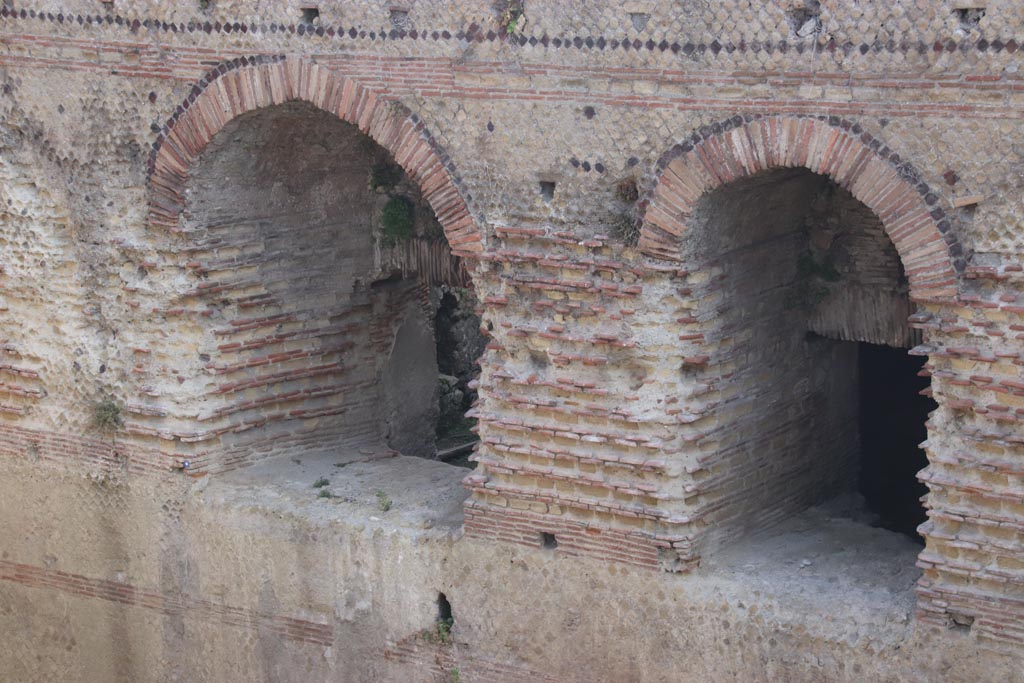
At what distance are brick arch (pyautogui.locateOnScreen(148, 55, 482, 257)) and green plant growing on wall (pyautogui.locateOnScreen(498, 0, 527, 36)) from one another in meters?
0.72

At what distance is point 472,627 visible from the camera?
1012 cm

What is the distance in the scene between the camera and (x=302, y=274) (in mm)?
11203

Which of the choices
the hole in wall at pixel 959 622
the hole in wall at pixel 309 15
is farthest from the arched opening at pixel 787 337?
the hole in wall at pixel 309 15

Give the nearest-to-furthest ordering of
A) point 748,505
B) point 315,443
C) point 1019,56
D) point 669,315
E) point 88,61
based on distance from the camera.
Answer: point 1019,56, point 669,315, point 748,505, point 88,61, point 315,443

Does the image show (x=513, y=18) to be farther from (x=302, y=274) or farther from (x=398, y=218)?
(x=302, y=274)

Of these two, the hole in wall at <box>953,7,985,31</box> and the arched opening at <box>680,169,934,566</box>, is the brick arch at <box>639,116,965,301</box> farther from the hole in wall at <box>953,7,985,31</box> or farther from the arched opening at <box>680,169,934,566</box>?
the hole in wall at <box>953,7,985,31</box>

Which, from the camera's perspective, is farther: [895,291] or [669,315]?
[895,291]

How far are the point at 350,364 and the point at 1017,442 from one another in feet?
15.1

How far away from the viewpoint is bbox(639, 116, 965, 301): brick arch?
8.30 meters

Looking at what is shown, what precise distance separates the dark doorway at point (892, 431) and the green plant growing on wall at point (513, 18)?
9.73 ft

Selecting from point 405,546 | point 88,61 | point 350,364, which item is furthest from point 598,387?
point 88,61

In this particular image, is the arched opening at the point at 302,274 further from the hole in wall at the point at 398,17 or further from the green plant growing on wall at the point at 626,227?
the green plant growing on wall at the point at 626,227

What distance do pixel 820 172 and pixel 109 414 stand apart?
4.79 m

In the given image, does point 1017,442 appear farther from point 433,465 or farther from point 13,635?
point 13,635
